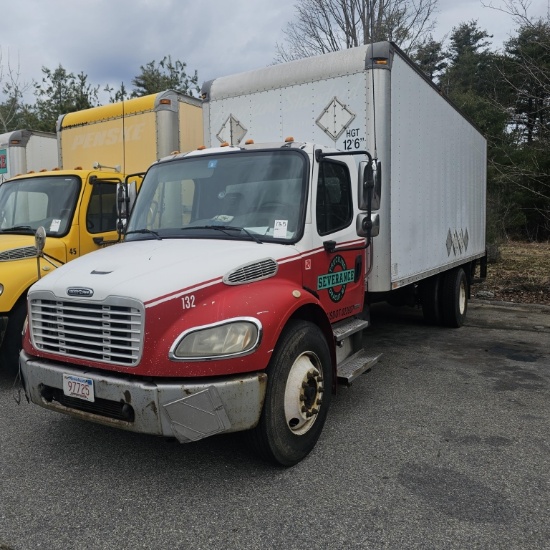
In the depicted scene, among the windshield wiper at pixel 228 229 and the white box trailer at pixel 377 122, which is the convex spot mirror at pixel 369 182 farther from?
the windshield wiper at pixel 228 229

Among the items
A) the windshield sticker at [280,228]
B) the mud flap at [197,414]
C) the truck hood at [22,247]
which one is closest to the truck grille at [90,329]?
the mud flap at [197,414]

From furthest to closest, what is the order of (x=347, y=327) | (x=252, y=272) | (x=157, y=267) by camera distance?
(x=347, y=327) < (x=252, y=272) < (x=157, y=267)

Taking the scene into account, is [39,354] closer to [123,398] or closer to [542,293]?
[123,398]

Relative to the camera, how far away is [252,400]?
3.25 metres

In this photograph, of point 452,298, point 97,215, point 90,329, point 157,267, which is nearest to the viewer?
point 90,329

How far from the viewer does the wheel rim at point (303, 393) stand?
3.62m

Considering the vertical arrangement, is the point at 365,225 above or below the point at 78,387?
above

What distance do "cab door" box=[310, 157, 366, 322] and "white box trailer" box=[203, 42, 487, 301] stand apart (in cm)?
36

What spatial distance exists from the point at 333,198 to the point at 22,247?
3.29 m

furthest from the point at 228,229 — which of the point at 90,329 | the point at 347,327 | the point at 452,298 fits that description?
the point at 452,298

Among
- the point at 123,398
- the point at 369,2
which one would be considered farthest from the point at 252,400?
the point at 369,2

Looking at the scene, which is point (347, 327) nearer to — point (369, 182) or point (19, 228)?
point (369, 182)

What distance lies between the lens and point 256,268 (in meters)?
3.60

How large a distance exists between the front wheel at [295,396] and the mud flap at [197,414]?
36cm
